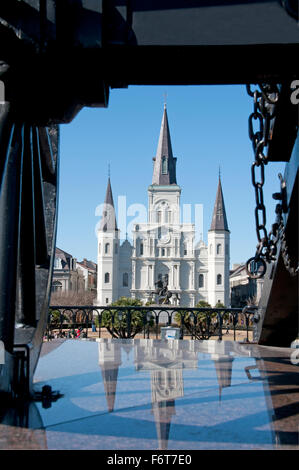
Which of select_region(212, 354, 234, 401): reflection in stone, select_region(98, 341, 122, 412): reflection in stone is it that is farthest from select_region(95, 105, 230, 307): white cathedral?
select_region(212, 354, 234, 401): reflection in stone

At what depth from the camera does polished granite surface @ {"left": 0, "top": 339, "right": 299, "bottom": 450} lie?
62.9 inches

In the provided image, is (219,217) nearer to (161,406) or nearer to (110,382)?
(110,382)

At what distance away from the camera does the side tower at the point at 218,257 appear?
72.6 meters

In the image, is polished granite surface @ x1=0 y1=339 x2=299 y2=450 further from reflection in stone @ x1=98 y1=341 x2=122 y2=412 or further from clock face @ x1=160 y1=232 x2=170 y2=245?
clock face @ x1=160 y1=232 x2=170 y2=245

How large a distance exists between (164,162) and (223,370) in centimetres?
7908

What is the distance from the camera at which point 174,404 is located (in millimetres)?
2160

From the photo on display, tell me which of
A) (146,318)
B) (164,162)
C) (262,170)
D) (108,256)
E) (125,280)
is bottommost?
(146,318)

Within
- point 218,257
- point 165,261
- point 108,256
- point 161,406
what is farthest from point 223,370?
point 218,257

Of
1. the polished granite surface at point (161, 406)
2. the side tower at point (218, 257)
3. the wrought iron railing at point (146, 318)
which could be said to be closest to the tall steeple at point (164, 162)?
the side tower at point (218, 257)

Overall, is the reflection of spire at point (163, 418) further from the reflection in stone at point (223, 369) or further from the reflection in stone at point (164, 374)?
the reflection in stone at point (223, 369)

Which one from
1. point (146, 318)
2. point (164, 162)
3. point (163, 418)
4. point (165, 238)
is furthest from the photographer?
point (164, 162)

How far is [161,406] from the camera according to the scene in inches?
83.5
